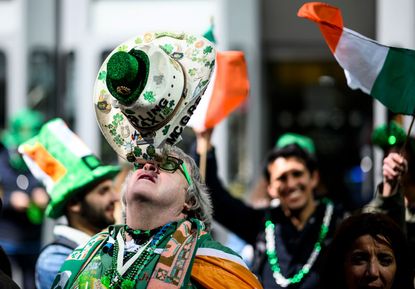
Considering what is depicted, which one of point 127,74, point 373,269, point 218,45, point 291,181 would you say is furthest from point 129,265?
point 218,45

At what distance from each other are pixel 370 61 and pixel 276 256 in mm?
1242

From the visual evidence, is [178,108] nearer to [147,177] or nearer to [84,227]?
[147,177]

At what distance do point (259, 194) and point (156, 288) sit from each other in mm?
4156

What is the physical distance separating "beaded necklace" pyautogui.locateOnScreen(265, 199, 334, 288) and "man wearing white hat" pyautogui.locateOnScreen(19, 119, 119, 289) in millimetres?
820

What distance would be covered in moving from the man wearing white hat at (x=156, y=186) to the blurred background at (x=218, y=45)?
526 centimetres

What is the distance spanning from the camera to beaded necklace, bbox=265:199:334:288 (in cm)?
516

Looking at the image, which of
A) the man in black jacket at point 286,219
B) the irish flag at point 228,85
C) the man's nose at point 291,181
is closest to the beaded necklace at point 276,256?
the man in black jacket at point 286,219

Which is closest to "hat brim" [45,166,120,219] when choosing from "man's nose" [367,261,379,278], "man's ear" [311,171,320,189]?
"man's ear" [311,171,320,189]

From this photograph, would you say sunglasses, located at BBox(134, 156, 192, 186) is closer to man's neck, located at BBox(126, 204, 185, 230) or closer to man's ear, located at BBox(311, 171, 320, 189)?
man's neck, located at BBox(126, 204, 185, 230)

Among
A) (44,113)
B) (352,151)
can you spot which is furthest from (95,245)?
(352,151)

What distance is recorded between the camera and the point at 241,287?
3520mm

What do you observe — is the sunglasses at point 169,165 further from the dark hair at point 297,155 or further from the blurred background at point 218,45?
the blurred background at point 218,45

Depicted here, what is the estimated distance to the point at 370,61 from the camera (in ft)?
15.0

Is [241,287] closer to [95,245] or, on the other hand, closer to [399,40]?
[95,245]
